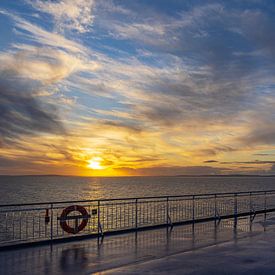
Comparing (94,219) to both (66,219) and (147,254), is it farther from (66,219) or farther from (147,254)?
(147,254)

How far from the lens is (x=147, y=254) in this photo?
10.7 m

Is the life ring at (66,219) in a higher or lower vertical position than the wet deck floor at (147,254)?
higher

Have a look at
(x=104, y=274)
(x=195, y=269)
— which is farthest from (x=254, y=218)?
(x=104, y=274)

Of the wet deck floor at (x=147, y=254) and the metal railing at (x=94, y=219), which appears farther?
the metal railing at (x=94, y=219)

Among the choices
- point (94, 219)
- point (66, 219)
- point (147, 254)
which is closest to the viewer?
point (147, 254)

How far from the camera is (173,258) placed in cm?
1017

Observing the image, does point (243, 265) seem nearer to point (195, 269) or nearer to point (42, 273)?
point (195, 269)

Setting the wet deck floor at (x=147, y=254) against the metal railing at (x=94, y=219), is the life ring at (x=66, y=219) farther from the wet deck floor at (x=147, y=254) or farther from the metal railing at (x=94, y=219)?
the wet deck floor at (x=147, y=254)

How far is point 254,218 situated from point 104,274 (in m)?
12.5

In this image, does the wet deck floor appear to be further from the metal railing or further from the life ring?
the metal railing

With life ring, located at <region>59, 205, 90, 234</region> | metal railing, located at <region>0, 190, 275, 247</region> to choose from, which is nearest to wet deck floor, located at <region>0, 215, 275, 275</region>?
life ring, located at <region>59, 205, 90, 234</region>

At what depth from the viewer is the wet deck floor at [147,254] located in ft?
29.5

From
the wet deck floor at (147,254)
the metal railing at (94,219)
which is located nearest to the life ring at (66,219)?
the metal railing at (94,219)

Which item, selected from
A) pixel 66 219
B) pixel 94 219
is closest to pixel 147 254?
pixel 66 219
